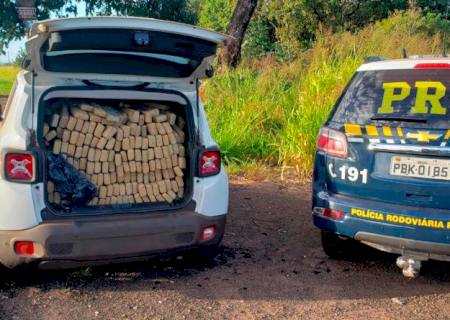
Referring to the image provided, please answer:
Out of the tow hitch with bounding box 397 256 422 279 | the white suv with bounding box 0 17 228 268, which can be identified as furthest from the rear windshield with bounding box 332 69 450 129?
the white suv with bounding box 0 17 228 268

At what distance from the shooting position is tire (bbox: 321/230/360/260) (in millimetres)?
4980

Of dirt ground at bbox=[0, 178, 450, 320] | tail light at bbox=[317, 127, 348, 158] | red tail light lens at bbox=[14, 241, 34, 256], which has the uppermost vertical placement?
tail light at bbox=[317, 127, 348, 158]

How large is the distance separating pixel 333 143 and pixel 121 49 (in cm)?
178

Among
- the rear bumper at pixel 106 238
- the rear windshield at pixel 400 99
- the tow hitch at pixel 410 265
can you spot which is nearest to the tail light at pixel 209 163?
the rear bumper at pixel 106 238

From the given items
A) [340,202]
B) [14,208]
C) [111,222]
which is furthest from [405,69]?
[14,208]

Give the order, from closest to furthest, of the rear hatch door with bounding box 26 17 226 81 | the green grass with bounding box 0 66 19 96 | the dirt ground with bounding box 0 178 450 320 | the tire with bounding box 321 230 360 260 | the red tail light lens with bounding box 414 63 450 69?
the rear hatch door with bounding box 26 17 226 81, the dirt ground with bounding box 0 178 450 320, the red tail light lens with bounding box 414 63 450 69, the tire with bounding box 321 230 360 260, the green grass with bounding box 0 66 19 96

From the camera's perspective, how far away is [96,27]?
381 cm

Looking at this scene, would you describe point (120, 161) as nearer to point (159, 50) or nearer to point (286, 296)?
point (159, 50)

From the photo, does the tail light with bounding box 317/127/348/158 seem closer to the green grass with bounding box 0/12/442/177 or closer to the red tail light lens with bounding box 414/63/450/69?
the red tail light lens with bounding box 414/63/450/69

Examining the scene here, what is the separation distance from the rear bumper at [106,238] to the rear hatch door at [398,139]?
1.23 m

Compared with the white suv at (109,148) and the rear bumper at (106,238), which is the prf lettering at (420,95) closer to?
the white suv at (109,148)

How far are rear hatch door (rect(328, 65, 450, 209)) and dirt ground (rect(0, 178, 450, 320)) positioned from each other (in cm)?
79

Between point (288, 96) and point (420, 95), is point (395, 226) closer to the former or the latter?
point (420, 95)

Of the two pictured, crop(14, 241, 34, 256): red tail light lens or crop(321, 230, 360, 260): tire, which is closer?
crop(14, 241, 34, 256): red tail light lens
